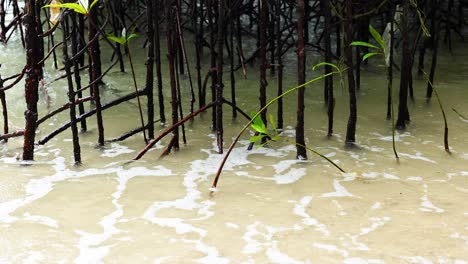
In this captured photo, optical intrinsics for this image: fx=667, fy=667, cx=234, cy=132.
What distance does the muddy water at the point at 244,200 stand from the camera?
179 cm

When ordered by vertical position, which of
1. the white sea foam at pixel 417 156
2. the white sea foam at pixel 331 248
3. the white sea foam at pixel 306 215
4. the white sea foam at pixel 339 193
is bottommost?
the white sea foam at pixel 331 248

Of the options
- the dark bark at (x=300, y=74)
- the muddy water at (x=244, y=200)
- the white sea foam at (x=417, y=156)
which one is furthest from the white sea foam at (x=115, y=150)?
the white sea foam at (x=417, y=156)

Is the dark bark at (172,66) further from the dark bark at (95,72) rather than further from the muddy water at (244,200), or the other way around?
the dark bark at (95,72)

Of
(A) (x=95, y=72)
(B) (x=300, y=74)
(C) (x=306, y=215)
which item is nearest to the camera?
(C) (x=306, y=215)

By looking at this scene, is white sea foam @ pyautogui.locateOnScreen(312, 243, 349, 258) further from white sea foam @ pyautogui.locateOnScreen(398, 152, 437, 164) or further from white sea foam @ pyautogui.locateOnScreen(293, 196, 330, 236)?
white sea foam @ pyautogui.locateOnScreen(398, 152, 437, 164)

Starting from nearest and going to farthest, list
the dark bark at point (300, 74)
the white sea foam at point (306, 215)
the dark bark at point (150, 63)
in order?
the white sea foam at point (306, 215), the dark bark at point (300, 74), the dark bark at point (150, 63)

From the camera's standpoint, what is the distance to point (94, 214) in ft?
6.68

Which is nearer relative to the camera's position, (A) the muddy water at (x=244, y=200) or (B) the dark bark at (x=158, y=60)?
(A) the muddy water at (x=244, y=200)

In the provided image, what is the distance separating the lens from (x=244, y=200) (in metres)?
2.12

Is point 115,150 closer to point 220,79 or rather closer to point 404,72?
point 220,79

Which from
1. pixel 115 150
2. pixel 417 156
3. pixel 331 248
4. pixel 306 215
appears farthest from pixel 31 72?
pixel 417 156

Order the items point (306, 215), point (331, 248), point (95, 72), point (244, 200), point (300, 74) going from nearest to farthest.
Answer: point (331, 248)
point (306, 215)
point (244, 200)
point (300, 74)
point (95, 72)

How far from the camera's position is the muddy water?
5.88 ft

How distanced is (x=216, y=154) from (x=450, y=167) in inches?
34.0
